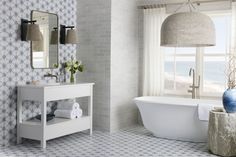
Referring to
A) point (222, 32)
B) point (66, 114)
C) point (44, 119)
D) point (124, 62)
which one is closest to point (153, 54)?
point (124, 62)

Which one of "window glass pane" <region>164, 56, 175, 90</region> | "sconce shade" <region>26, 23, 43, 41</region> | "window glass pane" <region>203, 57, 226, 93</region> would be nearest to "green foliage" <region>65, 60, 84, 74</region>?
"sconce shade" <region>26, 23, 43, 41</region>

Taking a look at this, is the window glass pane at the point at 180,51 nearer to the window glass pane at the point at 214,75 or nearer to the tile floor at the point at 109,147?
the window glass pane at the point at 214,75

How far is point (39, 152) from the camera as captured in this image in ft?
13.9

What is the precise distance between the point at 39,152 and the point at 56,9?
2.43 meters

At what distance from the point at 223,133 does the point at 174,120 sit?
2.91ft

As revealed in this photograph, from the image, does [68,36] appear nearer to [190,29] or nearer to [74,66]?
[74,66]

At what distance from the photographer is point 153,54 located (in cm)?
606

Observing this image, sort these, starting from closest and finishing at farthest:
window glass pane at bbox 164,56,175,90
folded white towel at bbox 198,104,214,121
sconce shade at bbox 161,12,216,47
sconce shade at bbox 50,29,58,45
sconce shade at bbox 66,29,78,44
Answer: sconce shade at bbox 161,12,216,47 < folded white towel at bbox 198,104,214,121 < sconce shade at bbox 50,29,58,45 < sconce shade at bbox 66,29,78,44 < window glass pane at bbox 164,56,175,90

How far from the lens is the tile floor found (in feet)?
13.8

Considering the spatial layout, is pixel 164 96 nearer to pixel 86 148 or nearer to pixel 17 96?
pixel 86 148

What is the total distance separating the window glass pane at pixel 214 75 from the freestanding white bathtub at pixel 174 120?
2.06 feet

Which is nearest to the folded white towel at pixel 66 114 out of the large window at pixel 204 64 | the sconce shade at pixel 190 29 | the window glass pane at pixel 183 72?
the sconce shade at pixel 190 29

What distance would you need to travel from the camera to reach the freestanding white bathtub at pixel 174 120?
4.74m

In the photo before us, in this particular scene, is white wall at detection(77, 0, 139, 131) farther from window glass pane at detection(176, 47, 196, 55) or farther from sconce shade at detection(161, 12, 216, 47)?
sconce shade at detection(161, 12, 216, 47)
